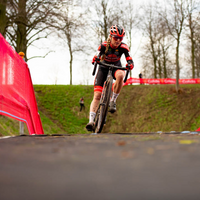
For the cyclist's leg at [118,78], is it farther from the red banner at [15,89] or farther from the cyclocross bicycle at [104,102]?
the red banner at [15,89]

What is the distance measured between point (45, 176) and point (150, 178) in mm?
415

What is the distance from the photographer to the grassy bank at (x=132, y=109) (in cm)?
1802

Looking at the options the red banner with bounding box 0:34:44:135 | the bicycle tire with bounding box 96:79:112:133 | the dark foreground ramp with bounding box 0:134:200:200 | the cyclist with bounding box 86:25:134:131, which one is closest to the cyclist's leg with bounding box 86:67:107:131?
the cyclist with bounding box 86:25:134:131

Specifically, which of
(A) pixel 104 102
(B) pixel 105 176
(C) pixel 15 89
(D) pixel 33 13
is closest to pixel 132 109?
(D) pixel 33 13

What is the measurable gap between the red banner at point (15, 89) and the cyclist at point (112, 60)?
1607mm

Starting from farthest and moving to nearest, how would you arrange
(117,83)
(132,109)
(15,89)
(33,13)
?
(132,109), (33,13), (117,83), (15,89)

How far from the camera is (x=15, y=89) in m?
5.65

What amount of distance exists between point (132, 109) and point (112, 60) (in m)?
14.8

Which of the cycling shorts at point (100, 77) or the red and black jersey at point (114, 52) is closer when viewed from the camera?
the red and black jersey at point (114, 52)

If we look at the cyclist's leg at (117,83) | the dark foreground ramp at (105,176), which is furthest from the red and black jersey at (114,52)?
the dark foreground ramp at (105,176)

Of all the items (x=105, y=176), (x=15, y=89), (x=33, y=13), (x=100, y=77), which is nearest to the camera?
(x=105, y=176)

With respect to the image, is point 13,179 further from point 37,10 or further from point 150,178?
point 37,10

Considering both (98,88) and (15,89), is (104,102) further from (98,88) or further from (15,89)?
(15,89)

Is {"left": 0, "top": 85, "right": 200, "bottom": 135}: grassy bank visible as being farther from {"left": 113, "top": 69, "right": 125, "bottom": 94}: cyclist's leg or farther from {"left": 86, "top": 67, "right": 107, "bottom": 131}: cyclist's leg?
{"left": 113, "top": 69, "right": 125, "bottom": 94}: cyclist's leg
